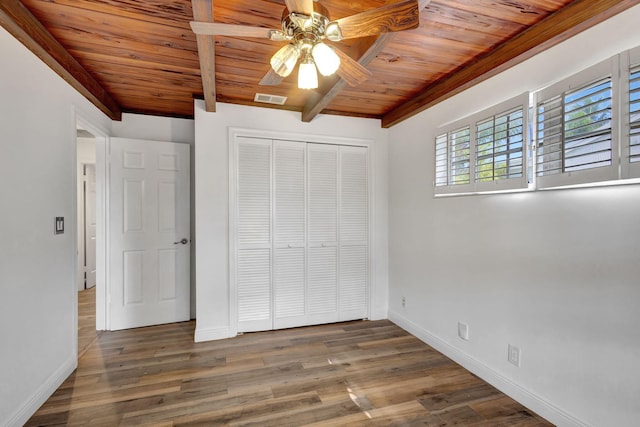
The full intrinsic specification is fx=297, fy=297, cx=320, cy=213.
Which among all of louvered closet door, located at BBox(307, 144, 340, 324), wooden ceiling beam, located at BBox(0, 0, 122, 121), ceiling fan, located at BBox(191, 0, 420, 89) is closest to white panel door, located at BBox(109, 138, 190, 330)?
wooden ceiling beam, located at BBox(0, 0, 122, 121)

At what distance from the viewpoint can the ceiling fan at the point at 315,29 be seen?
1.28m

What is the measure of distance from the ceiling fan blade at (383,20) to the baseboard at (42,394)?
9.06 ft

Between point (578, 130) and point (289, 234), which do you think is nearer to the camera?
point (578, 130)

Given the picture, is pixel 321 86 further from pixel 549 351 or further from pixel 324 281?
pixel 549 351

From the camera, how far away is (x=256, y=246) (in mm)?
3117

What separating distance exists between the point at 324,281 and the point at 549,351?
2.06 m

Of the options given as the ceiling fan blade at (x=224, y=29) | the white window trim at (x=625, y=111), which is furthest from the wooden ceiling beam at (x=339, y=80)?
the white window trim at (x=625, y=111)

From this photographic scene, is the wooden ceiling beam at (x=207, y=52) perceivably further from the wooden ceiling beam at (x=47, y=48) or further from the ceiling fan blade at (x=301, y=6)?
the wooden ceiling beam at (x=47, y=48)

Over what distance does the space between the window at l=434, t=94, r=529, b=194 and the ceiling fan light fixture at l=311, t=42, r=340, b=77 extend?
1.36 metres

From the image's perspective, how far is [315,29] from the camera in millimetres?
1395

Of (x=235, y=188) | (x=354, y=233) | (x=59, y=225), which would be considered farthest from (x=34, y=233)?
(x=354, y=233)

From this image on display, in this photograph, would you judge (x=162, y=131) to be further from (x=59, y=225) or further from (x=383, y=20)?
(x=383, y=20)

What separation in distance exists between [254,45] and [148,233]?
2345 mm

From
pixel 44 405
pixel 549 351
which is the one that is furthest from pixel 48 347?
pixel 549 351
